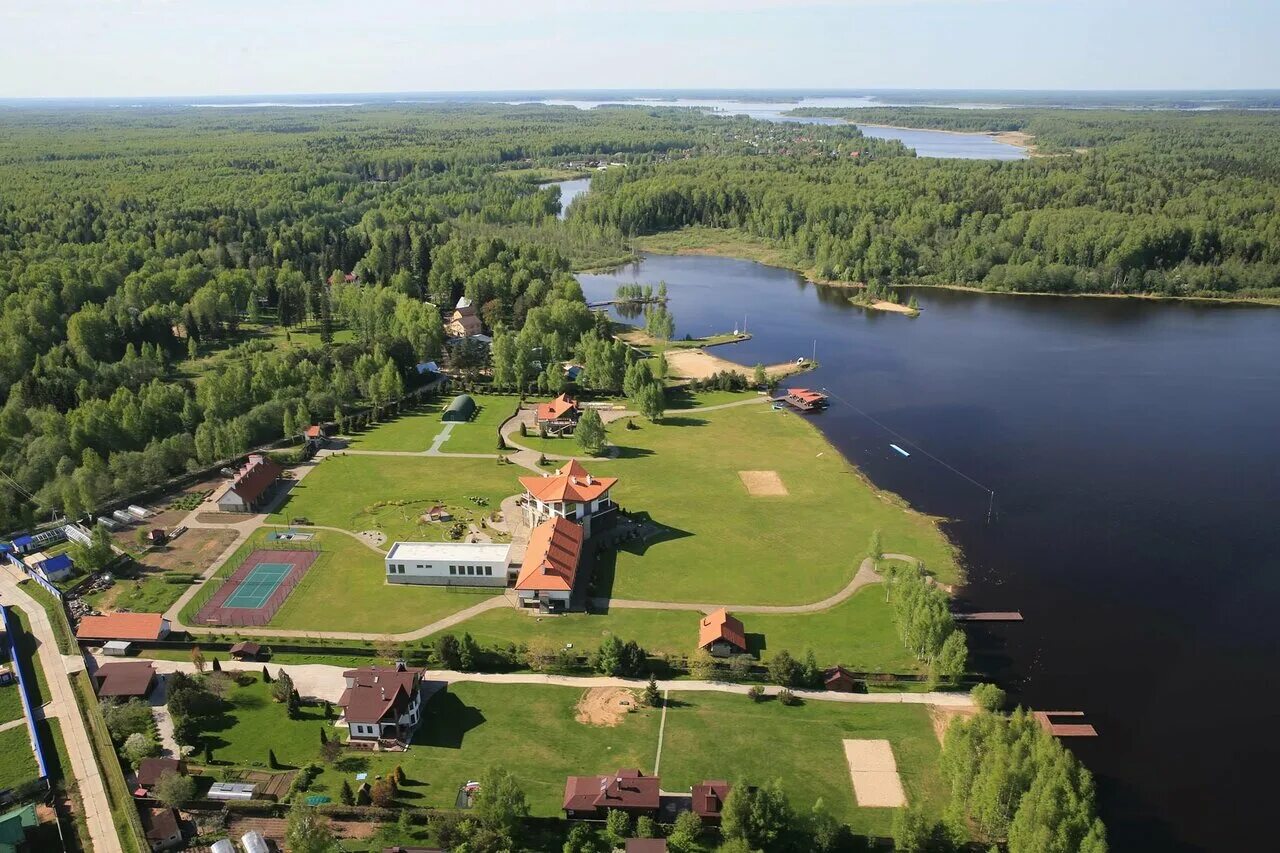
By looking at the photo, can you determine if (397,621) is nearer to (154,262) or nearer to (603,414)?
(603,414)

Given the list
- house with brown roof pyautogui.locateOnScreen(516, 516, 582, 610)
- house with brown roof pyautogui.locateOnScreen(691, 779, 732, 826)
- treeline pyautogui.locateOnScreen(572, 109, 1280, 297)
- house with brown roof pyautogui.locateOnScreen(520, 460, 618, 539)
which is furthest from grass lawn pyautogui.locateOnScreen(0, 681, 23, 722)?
treeline pyautogui.locateOnScreen(572, 109, 1280, 297)

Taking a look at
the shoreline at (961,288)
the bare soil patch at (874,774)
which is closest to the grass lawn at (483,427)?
the bare soil patch at (874,774)

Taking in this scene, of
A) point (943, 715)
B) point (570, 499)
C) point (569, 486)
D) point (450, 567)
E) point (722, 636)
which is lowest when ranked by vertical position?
point (943, 715)

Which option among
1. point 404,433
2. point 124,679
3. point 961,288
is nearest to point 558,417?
point 404,433

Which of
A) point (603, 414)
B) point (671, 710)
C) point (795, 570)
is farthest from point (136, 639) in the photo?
point (603, 414)

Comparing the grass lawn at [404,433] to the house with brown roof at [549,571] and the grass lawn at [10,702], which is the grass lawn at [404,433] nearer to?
the house with brown roof at [549,571]

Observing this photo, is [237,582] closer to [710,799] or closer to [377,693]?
[377,693]
